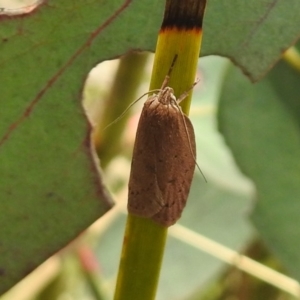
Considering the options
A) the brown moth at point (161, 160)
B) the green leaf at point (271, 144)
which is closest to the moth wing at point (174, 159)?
the brown moth at point (161, 160)

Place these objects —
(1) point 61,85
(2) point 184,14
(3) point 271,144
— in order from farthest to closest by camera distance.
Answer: (3) point 271,144 < (1) point 61,85 < (2) point 184,14

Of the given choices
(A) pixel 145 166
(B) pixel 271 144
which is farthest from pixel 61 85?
(B) pixel 271 144

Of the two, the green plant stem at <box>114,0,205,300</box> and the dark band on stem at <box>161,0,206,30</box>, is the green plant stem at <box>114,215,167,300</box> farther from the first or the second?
the dark band on stem at <box>161,0,206,30</box>

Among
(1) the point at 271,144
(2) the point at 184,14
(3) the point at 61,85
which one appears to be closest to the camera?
(2) the point at 184,14

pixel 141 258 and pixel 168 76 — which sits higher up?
pixel 168 76

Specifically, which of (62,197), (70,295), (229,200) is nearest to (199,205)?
(229,200)

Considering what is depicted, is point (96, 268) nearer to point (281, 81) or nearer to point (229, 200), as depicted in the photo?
point (229, 200)

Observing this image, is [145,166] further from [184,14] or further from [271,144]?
[271,144]
